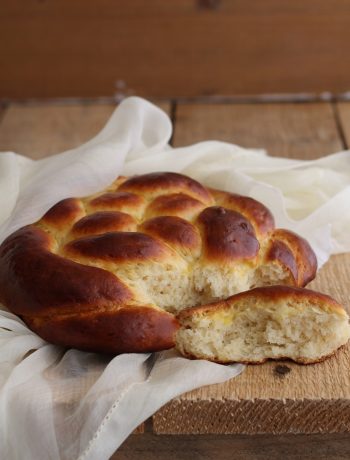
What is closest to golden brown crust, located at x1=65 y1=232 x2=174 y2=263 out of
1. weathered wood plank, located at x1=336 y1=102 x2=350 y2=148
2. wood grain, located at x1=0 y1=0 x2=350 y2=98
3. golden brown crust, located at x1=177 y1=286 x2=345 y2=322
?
golden brown crust, located at x1=177 y1=286 x2=345 y2=322

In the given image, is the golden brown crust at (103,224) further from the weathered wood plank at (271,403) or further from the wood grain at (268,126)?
the wood grain at (268,126)

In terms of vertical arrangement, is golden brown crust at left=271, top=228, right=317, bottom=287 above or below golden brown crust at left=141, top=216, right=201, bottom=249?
below

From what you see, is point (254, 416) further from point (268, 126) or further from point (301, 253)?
point (268, 126)

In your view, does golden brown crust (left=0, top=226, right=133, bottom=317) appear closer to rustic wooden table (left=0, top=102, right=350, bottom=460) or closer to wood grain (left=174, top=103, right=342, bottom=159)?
rustic wooden table (left=0, top=102, right=350, bottom=460)

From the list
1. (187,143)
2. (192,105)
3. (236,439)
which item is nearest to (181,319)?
(236,439)

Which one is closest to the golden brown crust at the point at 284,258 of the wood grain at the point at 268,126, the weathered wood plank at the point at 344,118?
the wood grain at the point at 268,126
